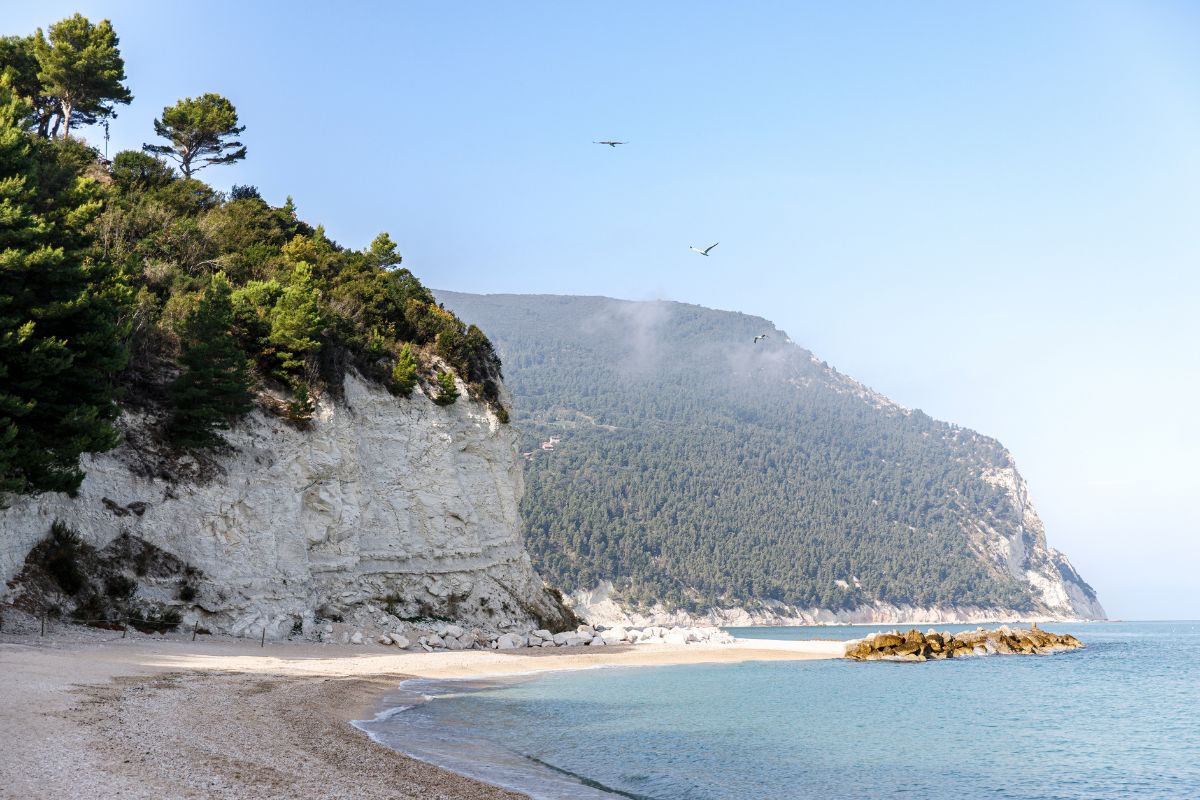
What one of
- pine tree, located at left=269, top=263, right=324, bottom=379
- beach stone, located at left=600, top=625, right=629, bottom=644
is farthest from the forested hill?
pine tree, located at left=269, top=263, right=324, bottom=379

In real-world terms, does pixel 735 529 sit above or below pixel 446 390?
below

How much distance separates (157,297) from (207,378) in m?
6.64

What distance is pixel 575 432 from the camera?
198750 millimetres

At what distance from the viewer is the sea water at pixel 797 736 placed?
48.5 ft

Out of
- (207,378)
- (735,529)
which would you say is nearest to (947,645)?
(207,378)

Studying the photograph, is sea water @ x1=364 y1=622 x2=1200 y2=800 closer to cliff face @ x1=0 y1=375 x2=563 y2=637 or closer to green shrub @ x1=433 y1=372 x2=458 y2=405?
cliff face @ x1=0 y1=375 x2=563 y2=637

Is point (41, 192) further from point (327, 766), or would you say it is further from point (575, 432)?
point (575, 432)

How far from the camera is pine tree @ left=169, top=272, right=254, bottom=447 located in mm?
29391

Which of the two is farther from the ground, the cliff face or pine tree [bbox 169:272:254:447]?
pine tree [bbox 169:272:254:447]

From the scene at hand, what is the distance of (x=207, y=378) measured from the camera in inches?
1163

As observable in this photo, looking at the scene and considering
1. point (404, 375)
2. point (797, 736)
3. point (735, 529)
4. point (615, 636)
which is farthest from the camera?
point (735, 529)

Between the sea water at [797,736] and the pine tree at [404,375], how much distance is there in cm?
1559

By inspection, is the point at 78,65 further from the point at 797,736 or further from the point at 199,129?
the point at 797,736

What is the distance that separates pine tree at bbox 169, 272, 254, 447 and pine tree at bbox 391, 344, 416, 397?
9.54 m
